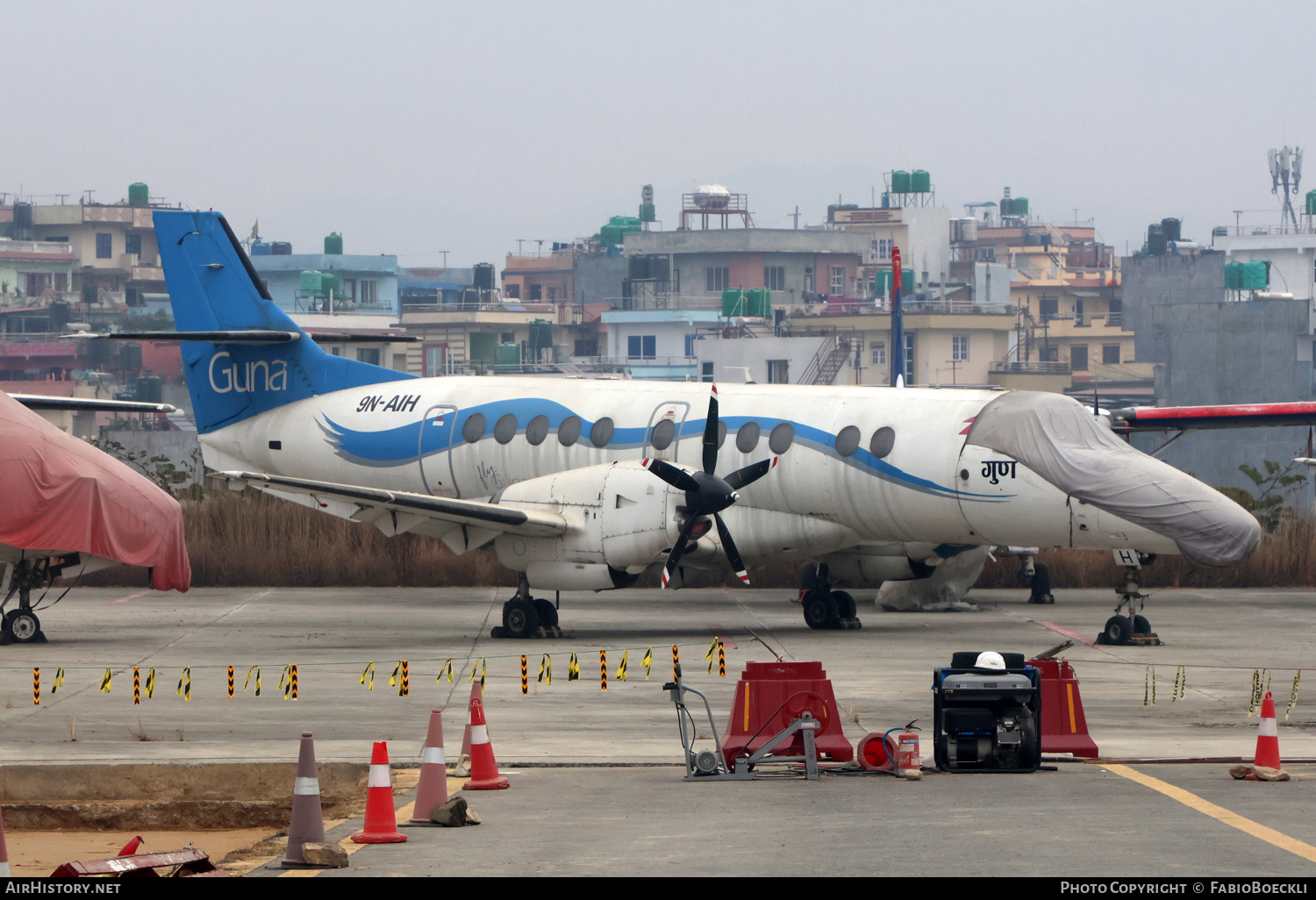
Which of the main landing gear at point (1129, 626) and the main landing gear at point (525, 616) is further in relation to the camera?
the main landing gear at point (525, 616)

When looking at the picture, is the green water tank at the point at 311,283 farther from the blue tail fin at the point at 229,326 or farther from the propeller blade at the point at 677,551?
the propeller blade at the point at 677,551

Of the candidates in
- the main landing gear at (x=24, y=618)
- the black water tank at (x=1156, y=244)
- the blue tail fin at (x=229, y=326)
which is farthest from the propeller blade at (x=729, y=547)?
the black water tank at (x=1156, y=244)

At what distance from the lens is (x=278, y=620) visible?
26203 mm

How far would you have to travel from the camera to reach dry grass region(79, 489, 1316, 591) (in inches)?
1305

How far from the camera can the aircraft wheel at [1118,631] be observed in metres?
22.5

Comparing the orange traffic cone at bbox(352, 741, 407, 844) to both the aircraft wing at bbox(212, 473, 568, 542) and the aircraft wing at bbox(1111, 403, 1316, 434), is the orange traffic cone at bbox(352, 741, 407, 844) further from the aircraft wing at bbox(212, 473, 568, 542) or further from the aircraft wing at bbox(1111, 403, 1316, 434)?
the aircraft wing at bbox(1111, 403, 1316, 434)

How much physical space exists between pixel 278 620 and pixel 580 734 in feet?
40.2

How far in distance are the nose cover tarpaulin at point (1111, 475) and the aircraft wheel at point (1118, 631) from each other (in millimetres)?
1239

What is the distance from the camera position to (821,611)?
24.7m

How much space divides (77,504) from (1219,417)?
19018 mm

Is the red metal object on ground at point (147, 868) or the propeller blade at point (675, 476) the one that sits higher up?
the propeller blade at point (675, 476)

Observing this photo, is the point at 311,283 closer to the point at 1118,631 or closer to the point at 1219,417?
the point at 1219,417
